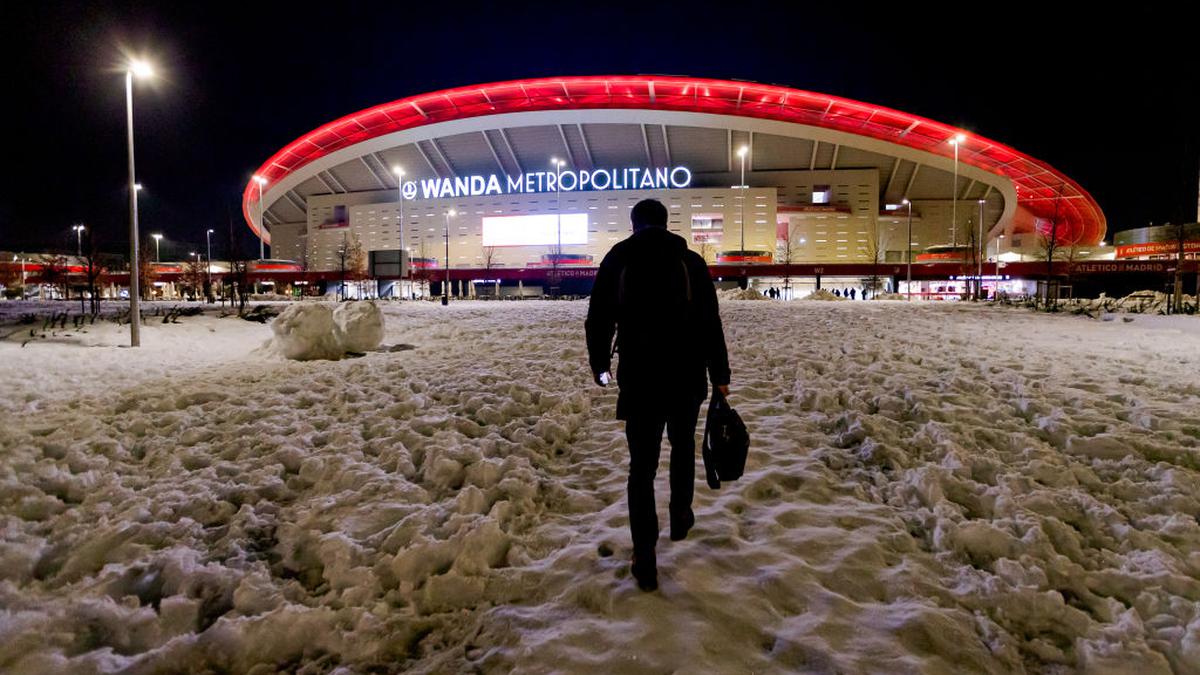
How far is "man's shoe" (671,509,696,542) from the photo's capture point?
10.4 feet

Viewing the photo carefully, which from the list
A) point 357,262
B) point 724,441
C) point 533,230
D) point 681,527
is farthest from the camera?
point 533,230

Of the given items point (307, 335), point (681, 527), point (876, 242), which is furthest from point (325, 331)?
point (876, 242)

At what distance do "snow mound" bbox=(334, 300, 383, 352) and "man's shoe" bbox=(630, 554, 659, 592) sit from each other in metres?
9.19

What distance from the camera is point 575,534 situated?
11.4 feet

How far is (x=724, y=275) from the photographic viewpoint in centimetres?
5081

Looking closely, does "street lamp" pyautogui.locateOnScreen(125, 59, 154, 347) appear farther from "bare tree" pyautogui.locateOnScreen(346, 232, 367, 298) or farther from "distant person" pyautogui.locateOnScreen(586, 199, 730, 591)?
"bare tree" pyautogui.locateOnScreen(346, 232, 367, 298)

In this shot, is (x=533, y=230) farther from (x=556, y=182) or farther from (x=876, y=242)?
(x=876, y=242)

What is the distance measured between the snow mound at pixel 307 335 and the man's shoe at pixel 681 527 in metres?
8.72

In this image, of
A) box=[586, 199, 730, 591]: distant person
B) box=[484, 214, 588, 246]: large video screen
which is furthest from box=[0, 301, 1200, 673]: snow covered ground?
box=[484, 214, 588, 246]: large video screen

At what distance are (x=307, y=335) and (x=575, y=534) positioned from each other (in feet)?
28.0

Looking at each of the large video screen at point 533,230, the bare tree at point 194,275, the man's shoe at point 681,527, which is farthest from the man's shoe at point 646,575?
the large video screen at point 533,230

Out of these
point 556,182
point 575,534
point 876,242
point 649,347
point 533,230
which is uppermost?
point 556,182

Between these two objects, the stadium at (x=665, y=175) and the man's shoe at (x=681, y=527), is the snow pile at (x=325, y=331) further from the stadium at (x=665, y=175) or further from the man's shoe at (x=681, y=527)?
the stadium at (x=665, y=175)

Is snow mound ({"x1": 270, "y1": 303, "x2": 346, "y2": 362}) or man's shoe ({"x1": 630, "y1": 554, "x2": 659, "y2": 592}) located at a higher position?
snow mound ({"x1": 270, "y1": 303, "x2": 346, "y2": 362})
